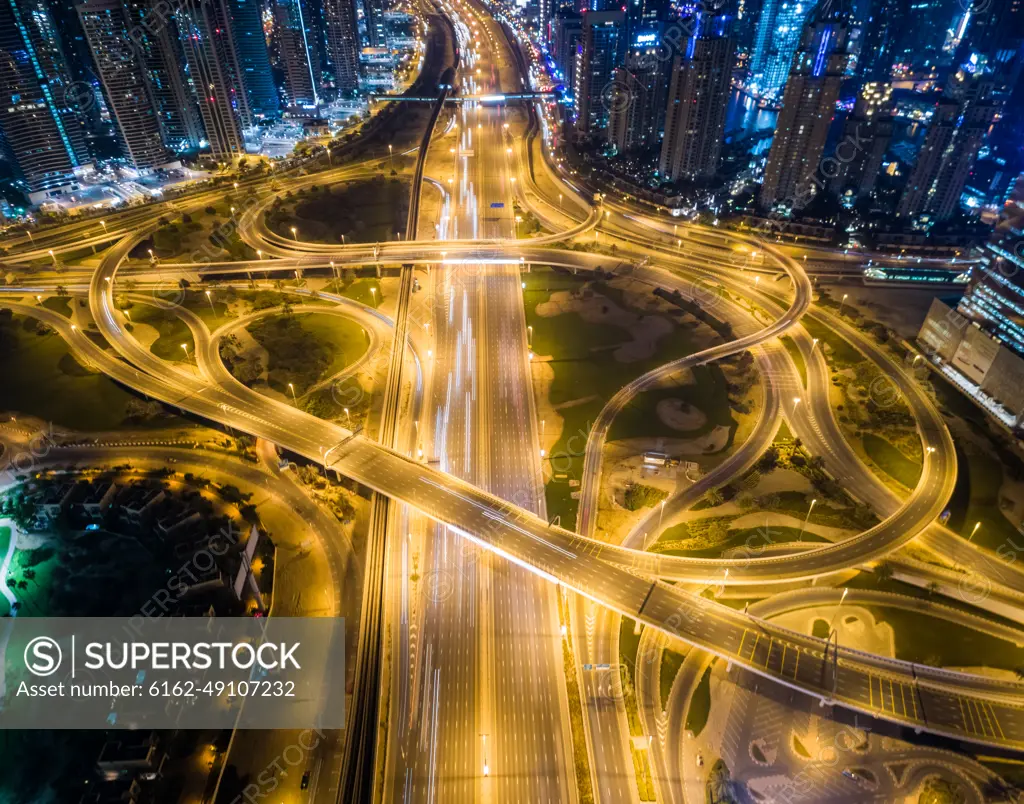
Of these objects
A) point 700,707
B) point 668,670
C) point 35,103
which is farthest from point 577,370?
point 35,103

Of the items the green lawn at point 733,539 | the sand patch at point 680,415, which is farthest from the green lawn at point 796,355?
the green lawn at point 733,539

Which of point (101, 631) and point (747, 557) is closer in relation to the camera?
point (101, 631)

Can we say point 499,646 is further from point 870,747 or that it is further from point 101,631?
point 101,631

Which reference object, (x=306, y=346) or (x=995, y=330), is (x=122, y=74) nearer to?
(x=306, y=346)

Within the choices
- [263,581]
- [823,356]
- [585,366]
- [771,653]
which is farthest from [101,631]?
[823,356]

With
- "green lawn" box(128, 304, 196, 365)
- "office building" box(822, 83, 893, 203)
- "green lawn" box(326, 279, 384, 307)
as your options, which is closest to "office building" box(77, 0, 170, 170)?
"green lawn" box(128, 304, 196, 365)

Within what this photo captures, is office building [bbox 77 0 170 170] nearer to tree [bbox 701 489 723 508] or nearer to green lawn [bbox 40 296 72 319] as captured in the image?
green lawn [bbox 40 296 72 319]
